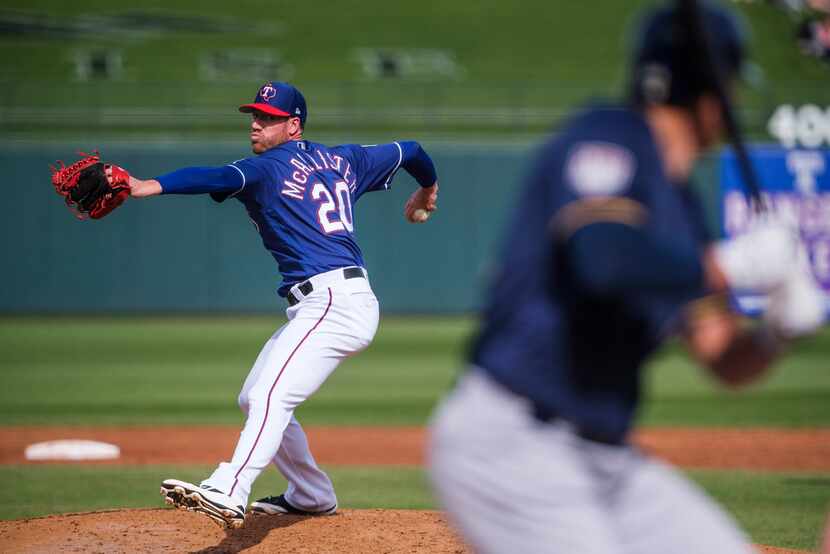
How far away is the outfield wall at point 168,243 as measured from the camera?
17.8 meters

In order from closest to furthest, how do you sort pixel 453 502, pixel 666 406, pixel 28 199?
pixel 453 502, pixel 666 406, pixel 28 199

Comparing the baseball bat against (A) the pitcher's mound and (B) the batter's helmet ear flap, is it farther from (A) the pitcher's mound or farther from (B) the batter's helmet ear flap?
(A) the pitcher's mound

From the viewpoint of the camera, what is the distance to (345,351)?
5043mm

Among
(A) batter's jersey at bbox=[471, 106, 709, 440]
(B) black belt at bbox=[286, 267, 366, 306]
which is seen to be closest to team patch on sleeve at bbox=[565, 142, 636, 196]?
(A) batter's jersey at bbox=[471, 106, 709, 440]

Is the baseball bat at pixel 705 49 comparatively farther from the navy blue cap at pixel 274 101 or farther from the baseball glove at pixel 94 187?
the navy blue cap at pixel 274 101

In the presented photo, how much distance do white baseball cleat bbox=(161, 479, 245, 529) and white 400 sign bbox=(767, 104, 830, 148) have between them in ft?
62.7

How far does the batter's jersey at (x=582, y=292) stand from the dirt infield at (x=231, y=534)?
2.78 m

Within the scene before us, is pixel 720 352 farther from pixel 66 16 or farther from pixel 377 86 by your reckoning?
pixel 66 16

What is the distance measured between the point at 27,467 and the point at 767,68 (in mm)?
22930

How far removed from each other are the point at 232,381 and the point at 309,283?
7.44 metres

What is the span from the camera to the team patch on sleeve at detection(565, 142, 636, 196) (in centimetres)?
210

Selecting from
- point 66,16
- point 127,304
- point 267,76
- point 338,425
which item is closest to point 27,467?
point 338,425

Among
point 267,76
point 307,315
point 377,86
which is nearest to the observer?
point 307,315

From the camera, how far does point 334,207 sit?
518 cm
